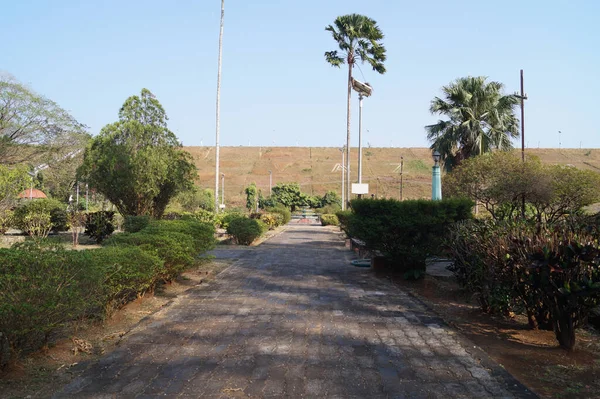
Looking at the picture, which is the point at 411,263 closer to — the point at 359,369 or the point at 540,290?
the point at 540,290

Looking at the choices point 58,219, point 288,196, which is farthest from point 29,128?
point 288,196

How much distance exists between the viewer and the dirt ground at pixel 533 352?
4.07m

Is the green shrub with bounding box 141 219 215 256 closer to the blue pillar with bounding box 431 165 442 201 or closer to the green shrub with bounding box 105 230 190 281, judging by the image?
the green shrub with bounding box 105 230 190 281

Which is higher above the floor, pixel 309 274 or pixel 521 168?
pixel 521 168

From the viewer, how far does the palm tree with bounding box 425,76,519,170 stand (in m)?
22.3

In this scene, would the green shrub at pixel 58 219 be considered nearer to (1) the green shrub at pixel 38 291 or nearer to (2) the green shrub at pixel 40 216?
(2) the green shrub at pixel 40 216

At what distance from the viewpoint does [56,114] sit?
90.0 feet

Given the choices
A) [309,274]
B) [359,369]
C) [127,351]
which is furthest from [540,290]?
[309,274]

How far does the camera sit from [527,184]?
1388 cm

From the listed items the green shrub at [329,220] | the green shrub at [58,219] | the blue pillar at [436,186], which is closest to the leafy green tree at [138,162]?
the green shrub at [58,219]

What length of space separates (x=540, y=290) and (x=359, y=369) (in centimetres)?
213

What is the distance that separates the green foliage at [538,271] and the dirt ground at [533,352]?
19 centimetres

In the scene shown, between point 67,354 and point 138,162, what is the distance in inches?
576

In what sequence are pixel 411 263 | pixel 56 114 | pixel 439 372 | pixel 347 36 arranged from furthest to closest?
pixel 56 114 → pixel 347 36 → pixel 411 263 → pixel 439 372
